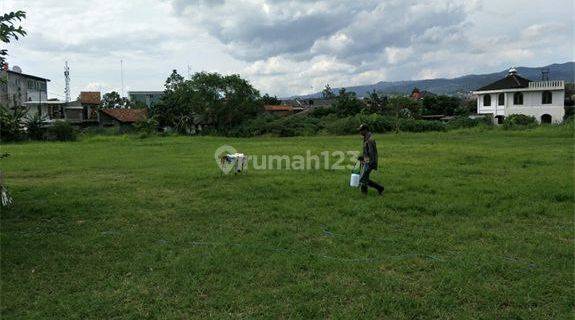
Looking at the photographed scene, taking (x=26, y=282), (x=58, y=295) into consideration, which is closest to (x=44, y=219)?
(x=26, y=282)

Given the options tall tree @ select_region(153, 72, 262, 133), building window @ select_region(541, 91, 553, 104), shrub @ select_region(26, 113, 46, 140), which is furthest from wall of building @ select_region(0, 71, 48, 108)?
building window @ select_region(541, 91, 553, 104)

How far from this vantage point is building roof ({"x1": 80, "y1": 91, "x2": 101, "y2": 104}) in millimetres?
56359

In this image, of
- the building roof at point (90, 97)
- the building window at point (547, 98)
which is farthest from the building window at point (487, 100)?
the building roof at point (90, 97)

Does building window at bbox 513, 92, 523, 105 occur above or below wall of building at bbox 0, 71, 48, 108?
below

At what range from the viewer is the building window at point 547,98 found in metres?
46.1

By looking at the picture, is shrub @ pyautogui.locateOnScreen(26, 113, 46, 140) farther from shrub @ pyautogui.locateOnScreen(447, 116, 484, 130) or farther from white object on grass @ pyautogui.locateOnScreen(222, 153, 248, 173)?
shrub @ pyautogui.locateOnScreen(447, 116, 484, 130)

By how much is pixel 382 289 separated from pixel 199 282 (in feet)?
6.40

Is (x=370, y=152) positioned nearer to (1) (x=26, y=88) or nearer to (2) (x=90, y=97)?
(1) (x=26, y=88)

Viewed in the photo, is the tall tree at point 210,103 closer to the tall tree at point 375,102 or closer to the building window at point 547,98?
the tall tree at point 375,102

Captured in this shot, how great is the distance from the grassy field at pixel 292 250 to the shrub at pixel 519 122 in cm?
2986

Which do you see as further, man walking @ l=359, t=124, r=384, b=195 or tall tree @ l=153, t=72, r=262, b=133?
tall tree @ l=153, t=72, r=262, b=133

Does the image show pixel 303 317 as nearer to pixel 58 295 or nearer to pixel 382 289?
pixel 382 289

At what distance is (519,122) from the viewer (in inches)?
1641

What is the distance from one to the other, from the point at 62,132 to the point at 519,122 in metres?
40.7
